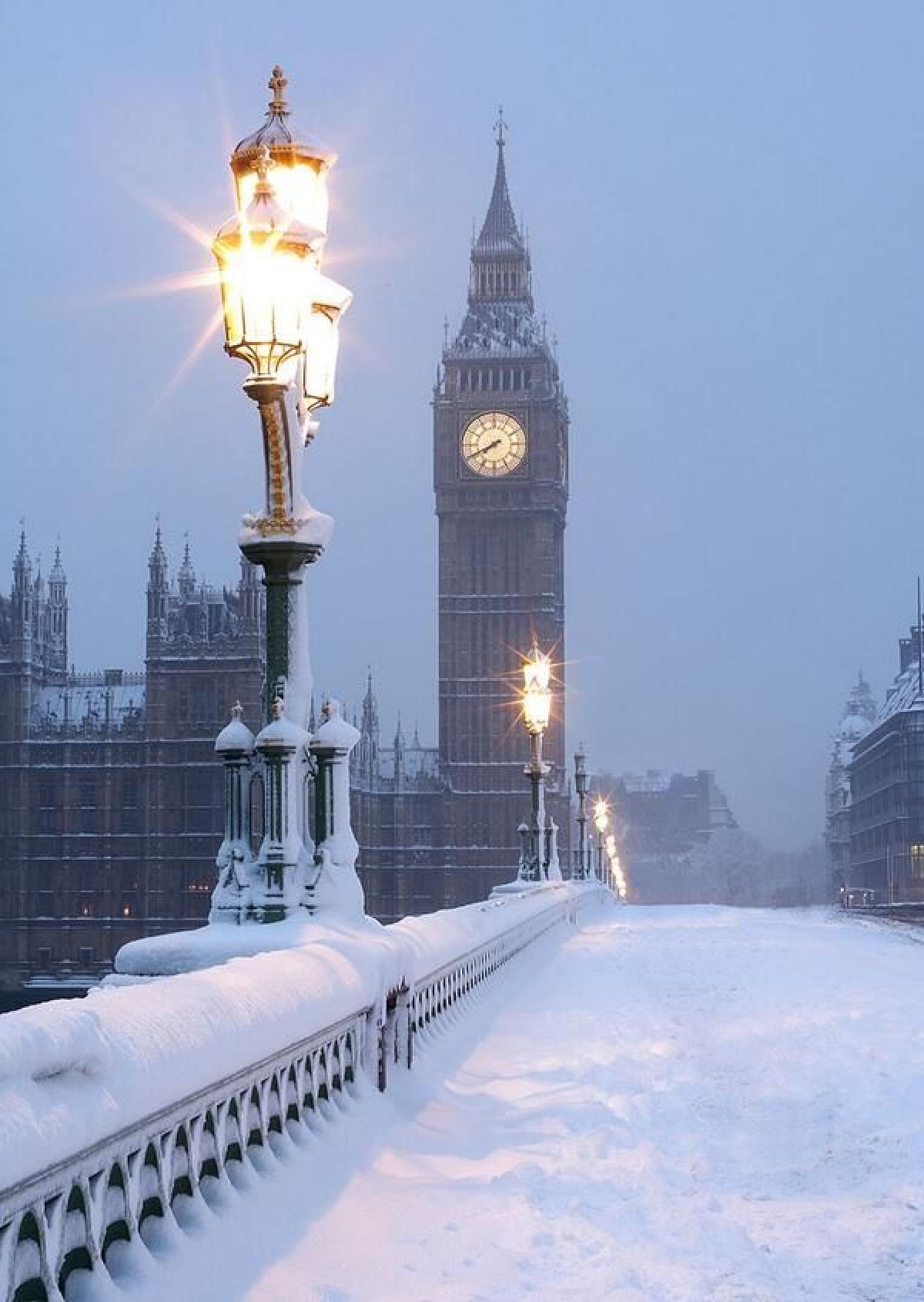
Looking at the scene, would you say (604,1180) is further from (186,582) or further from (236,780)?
(186,582)

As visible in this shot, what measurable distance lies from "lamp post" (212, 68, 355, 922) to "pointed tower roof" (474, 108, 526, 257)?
134 m

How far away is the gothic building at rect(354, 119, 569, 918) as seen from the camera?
400 ft

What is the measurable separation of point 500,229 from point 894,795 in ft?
192

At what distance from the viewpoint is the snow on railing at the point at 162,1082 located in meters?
4.08

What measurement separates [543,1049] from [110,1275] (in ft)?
29.1

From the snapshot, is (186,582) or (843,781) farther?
(843,781)

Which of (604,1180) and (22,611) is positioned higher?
(22,611)

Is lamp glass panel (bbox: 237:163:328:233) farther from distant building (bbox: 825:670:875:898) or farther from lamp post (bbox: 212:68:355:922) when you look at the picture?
distant building (bbox: 825:670:875:898)

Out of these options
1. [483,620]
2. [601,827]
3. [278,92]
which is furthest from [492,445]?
[278,92]

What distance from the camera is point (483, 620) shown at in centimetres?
12838

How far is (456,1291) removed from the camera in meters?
6.16

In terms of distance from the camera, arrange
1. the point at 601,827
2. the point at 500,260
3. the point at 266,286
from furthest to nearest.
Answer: the point at 500,260 → the point at 601,827 → the point at 266,286

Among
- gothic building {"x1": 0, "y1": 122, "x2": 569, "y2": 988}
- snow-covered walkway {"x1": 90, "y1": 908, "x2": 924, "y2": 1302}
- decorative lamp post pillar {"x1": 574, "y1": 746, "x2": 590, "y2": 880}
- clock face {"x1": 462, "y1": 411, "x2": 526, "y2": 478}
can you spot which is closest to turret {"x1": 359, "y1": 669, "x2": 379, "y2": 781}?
gothic building {"x1": 0, "y1": 122, "x2": 569, "y2": 988}

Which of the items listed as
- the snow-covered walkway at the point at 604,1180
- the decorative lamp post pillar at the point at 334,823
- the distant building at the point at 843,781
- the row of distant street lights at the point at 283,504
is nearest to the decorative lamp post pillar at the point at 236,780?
the row of distant street lights at the point at 283,504
